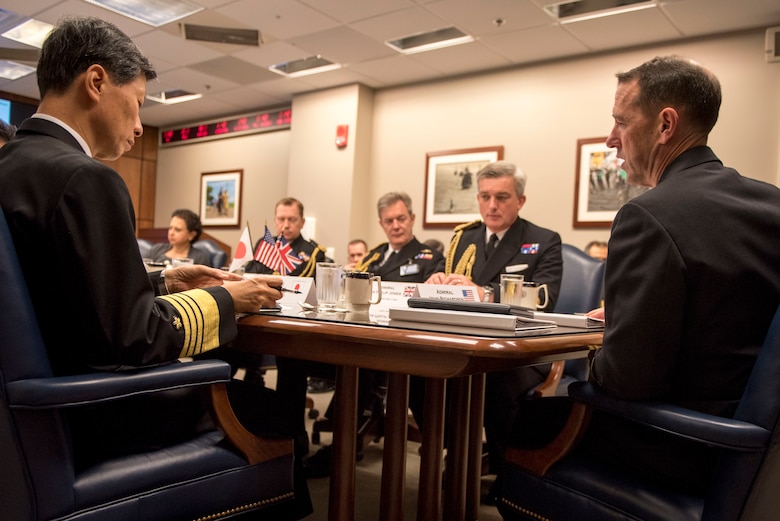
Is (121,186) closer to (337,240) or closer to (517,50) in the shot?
(517,50)

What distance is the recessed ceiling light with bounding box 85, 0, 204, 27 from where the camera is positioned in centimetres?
498

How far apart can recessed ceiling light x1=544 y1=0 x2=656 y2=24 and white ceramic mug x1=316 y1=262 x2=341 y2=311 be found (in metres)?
3.73

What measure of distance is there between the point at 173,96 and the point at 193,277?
274 inches

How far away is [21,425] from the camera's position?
956mm

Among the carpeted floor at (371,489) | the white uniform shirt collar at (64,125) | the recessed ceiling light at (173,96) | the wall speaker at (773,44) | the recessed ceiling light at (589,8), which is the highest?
the recessed ceiling light at (589,8)

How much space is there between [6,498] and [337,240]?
18.7ft

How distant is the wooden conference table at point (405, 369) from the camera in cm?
106

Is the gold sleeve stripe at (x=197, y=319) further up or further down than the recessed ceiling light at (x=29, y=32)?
further down

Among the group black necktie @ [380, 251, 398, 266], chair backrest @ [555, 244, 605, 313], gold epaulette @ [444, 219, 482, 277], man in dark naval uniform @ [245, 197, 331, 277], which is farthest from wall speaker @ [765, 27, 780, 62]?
man in dark naval uniform @ [245, 197, 331, 277]

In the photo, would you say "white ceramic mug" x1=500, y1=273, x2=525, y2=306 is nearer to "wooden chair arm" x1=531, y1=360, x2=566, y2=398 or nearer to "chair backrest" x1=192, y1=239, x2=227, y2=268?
"wooden chair arm" x1=531, y1=360, x2=566, y2=398

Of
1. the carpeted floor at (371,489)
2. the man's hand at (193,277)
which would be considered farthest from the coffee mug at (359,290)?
the carpeted floor at (371,489)

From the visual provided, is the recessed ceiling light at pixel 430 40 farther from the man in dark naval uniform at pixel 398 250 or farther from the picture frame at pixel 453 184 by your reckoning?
the man in dark naval uniform at pixel 398 250

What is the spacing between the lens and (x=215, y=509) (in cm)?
119

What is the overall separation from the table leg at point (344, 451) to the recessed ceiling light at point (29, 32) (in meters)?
5.65
